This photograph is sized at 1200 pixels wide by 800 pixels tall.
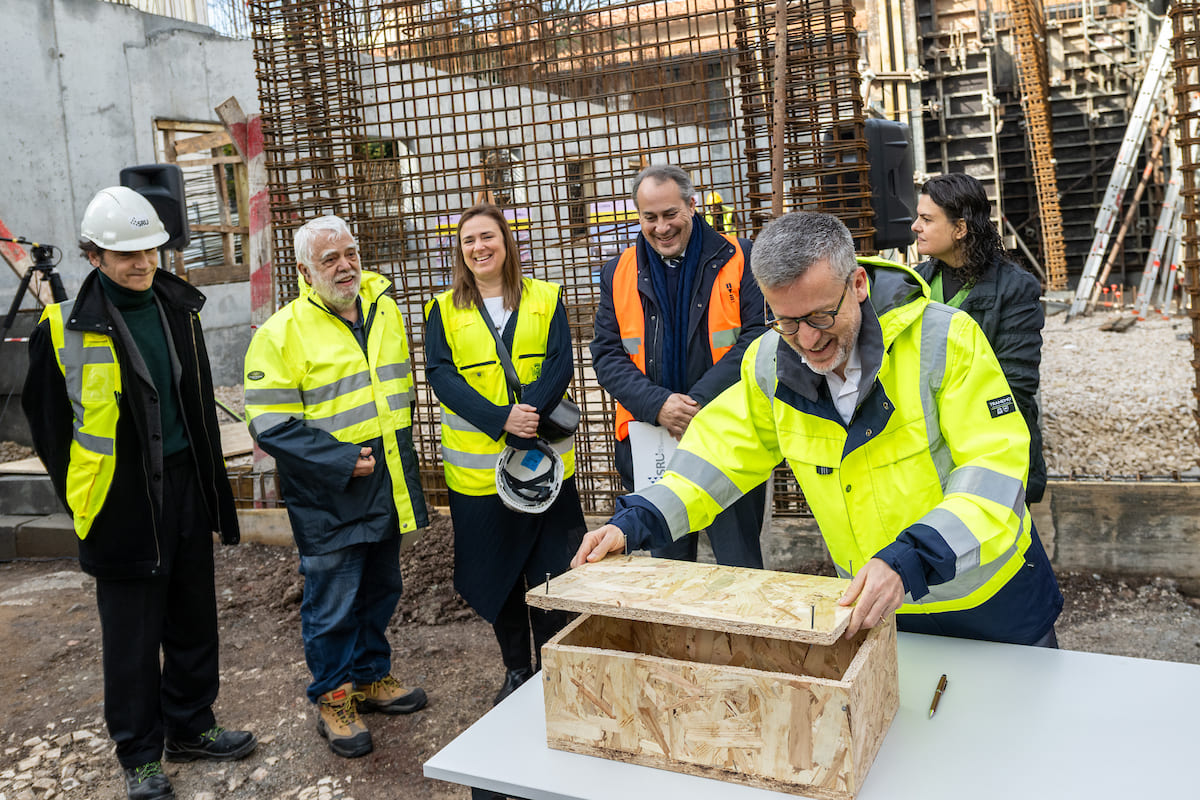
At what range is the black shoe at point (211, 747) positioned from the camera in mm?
4023

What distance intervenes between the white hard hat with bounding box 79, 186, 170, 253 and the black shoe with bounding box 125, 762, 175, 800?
77.4 inches

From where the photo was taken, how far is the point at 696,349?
384cm

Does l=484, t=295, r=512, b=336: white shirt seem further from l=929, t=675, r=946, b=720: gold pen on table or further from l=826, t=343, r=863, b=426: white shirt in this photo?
l=929, t=675, r=946, b=720: gold pen on table

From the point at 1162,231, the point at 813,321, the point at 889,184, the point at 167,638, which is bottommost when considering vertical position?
the point at 167,638

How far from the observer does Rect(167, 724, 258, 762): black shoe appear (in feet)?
13.2

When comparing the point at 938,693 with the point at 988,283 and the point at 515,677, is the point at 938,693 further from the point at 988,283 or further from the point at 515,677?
the point at 515,677

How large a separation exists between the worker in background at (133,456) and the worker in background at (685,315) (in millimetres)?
1735

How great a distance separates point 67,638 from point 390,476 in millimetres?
2962

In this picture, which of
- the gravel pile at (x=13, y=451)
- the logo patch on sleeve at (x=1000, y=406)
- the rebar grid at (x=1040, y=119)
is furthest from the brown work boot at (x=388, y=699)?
the rebar grid at (x=1040, y=119)

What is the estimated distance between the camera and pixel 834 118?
5.10 meters

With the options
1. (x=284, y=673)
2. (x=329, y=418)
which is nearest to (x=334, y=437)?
(x=329, y=418)

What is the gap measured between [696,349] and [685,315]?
0.14m

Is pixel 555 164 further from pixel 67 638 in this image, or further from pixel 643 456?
pixel 67 638

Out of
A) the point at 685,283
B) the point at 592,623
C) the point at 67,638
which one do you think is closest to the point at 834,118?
the point at 685,283
